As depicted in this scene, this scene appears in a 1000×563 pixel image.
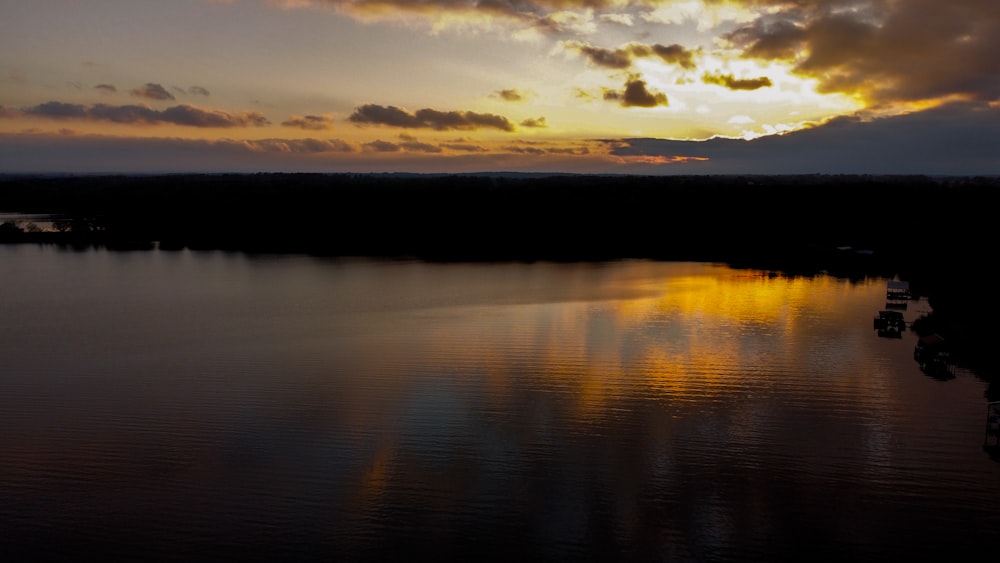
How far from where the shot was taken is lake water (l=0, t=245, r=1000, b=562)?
9094 mm

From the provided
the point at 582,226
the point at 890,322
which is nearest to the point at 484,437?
the point at 890,322

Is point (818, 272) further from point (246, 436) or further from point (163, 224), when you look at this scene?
point (163, 224)

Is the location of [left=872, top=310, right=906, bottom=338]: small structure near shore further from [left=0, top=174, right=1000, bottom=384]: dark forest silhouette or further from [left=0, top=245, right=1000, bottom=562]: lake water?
[left=0, top=174, right=1000, bottom=384]: dark forest silhouette

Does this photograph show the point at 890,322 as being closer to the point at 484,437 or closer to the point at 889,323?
the point at 889,323

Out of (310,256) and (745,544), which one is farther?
(310,256)

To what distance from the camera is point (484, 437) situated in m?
12.1

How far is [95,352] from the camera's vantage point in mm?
18109

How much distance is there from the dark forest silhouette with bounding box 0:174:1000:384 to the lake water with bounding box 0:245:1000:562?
13892mm

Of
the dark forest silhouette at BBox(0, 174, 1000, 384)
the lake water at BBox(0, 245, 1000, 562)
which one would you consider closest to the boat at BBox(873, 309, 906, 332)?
the lake water at BBox(0, 245, 1000, 562)

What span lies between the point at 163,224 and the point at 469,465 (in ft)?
171

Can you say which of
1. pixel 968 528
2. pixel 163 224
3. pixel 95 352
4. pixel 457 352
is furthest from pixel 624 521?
pixel 163 224

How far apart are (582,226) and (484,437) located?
142ft

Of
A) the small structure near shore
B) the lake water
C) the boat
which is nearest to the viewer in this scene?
the lake water

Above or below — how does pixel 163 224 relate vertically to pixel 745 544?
above
